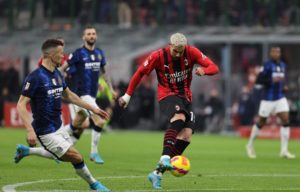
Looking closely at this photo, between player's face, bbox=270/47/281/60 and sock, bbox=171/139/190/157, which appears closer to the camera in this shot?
sock, bbox=171/139/190/157

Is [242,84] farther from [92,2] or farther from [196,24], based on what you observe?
[92,2]

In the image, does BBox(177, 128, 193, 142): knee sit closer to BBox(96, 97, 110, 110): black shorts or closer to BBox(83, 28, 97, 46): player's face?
BBox(83, 28, 97, 46): player's face

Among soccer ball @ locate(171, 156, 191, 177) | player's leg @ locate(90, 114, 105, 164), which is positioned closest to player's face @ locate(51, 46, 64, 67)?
soccer ball @ locate(171, 156, 191, 177)

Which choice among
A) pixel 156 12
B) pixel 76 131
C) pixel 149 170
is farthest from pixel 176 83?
pixel 156 12

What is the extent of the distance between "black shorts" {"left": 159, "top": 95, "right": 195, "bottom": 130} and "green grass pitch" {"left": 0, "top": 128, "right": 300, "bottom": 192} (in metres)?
1.01

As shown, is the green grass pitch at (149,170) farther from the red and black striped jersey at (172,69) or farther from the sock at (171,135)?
the red and black striped jersey at (172,69)

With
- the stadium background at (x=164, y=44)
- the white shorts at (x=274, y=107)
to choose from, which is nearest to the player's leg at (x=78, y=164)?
the white shorts at (x=274, y=107)

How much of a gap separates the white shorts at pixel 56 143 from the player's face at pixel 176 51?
7.71ft

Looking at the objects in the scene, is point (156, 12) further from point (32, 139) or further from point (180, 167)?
point (32, 139)

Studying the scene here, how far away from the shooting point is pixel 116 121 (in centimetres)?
3841

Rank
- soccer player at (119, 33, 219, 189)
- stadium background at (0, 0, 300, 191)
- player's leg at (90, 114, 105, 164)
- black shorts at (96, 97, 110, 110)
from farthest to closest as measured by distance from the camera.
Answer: black shorts at (96, 97, 110, 110) < stadium background at (0, 0, 300, 191) < player's leg at (90, 114, 105, 164) < soccer player at (119, 33, 219, 189)

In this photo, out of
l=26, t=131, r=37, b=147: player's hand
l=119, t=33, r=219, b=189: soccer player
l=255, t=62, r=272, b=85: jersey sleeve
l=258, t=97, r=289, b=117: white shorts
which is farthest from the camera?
l=255, t=62, r=272, b=85: jersey sleeve

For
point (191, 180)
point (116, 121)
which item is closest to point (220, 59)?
point (116, 121)

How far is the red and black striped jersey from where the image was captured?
14172 mm
